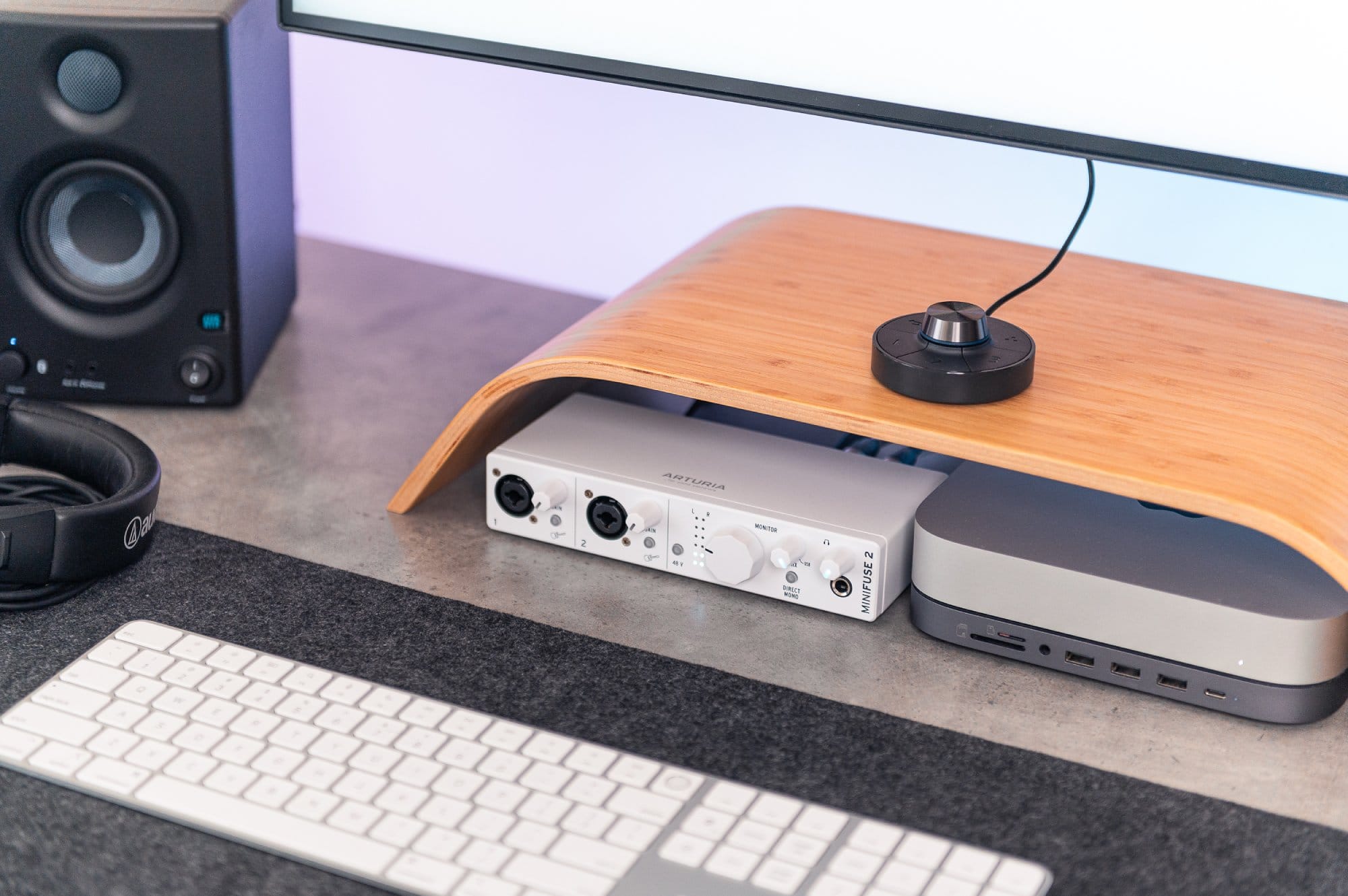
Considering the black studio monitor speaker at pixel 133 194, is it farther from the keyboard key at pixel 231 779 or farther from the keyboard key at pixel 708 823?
the keyboard key at pixel 708 823

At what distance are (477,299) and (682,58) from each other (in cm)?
45

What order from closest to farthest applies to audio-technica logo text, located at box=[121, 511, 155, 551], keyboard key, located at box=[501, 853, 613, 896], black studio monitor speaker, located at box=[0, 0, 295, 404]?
keyboard key, located at box=[501, 853, 613, 896] → audio-technica logo text, located at box=[121, 511, 155, 551] → black studio monitor speaker, located at box=[0, 0, 295, 404]

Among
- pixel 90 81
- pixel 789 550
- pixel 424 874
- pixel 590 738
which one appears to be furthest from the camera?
pixel 90 81

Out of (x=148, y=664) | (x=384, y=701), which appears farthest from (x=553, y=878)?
(x=148, y=664)

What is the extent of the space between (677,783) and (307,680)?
184mm

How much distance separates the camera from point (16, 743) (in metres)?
0.62

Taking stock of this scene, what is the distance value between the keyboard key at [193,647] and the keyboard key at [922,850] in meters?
0.34

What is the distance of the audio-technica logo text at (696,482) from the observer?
0.78 m

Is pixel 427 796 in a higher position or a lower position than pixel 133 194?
lower

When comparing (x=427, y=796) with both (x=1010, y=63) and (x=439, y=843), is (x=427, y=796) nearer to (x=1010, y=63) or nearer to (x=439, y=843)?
(x=439, y=843)

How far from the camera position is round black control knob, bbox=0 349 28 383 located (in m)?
0.93

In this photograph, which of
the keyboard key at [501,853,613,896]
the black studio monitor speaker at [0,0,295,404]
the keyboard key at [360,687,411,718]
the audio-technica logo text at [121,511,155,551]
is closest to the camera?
the keyboard key at [501,853,613,896]

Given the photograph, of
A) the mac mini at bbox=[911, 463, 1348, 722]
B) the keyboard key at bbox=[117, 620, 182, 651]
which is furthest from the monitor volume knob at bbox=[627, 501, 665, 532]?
the keyboard key at bbox=[117, 620, 182, 651]

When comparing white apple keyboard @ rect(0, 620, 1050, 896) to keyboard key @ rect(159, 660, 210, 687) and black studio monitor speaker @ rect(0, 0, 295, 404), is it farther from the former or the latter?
black studio monitor speaker @ rect(0, 0, 295, 404)
